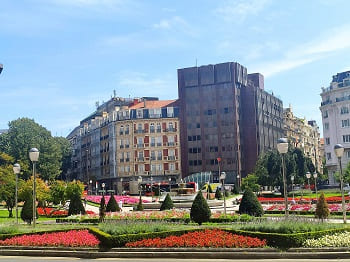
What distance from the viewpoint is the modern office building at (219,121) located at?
93.2m

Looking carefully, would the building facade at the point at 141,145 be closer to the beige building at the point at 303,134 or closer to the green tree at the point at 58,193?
the beige building at the point at 303,134

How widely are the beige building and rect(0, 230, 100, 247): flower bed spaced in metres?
96.4

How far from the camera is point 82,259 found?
56.2ft

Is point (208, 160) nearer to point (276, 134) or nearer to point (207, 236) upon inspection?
point (276, 134)

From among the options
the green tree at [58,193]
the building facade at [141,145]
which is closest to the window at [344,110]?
the building facade at [141,145]

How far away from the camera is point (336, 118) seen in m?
82.9

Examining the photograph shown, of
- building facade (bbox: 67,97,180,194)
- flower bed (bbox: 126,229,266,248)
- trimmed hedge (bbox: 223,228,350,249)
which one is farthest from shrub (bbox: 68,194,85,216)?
building facade (bbox: 67,97,180,194)

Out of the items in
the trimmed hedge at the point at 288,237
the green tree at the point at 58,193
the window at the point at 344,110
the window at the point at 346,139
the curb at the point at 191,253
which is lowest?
the curb at the point at 191,253

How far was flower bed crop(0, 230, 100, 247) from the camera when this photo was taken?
18.8 m

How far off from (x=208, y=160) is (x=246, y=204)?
6430 cm

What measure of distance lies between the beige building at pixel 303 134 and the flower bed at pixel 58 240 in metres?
96.4

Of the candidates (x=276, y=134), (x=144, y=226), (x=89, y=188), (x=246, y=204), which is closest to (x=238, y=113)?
(x=276, y=134)

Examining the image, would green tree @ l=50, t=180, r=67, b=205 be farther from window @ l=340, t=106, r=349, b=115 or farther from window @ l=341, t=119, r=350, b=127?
window @ l=340, t=106, r=349, b=115

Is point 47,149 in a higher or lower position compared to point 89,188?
higher
